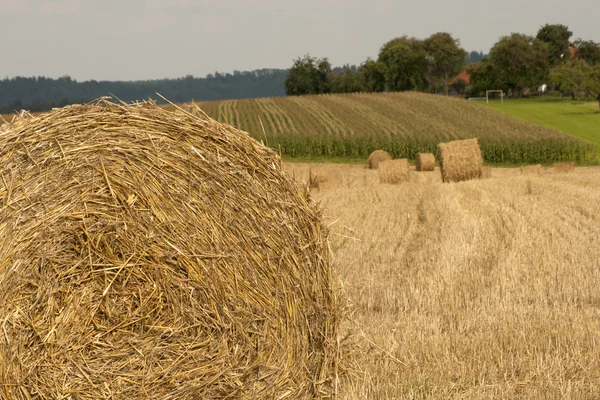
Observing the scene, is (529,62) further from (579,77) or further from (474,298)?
(474,298)

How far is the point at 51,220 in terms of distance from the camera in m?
4.20

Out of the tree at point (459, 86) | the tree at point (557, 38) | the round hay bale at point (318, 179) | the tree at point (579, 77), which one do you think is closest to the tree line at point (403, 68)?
the tree at point (459, 86)

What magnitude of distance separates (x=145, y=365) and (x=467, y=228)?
7.28m

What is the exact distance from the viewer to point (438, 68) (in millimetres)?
99125

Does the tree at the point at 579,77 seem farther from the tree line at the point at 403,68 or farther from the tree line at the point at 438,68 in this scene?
the tree line at the point at 403,68

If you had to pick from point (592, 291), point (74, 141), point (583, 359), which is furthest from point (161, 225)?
point (592, 291)

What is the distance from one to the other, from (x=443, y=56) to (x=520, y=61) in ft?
44.2

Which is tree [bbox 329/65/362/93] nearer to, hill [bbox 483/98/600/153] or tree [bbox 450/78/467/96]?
tree [bbox 450/78/467/96]

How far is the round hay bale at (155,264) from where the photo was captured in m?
4.14

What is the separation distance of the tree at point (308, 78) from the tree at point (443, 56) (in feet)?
51.5

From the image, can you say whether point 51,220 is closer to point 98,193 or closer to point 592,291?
point 98,193

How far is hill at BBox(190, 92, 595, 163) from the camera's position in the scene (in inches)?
1380

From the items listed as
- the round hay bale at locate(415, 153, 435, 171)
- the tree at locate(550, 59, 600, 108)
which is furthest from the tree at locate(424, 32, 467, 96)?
the round hay bale at locate(415, 153, 435, 171)

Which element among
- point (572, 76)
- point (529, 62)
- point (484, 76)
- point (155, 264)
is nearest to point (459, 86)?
point (484, 76)
